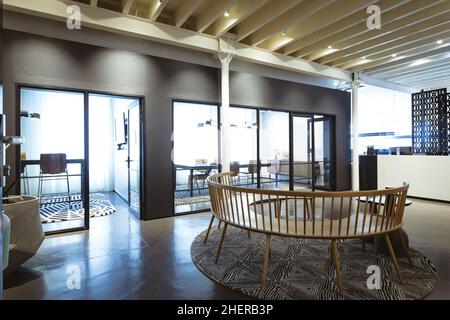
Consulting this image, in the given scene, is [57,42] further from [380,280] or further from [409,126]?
[409,126]

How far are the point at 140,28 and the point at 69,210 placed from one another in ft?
11.2

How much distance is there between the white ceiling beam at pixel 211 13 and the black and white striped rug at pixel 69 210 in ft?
11.9

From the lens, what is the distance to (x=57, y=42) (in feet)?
12.3

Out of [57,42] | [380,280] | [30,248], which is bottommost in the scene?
[380,280]

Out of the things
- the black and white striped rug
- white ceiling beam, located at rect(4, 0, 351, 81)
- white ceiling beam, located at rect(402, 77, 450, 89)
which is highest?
white ceiling beam, located at rect(402, 77, 450, 89)

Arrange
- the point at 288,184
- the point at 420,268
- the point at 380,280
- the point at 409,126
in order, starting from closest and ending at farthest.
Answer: the point at 380,280 < the point at 420,268 < the point at 288,184 < the point at 409,126

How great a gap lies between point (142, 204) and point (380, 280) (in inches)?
136

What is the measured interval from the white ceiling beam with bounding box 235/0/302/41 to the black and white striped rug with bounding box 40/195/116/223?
3.99 metres

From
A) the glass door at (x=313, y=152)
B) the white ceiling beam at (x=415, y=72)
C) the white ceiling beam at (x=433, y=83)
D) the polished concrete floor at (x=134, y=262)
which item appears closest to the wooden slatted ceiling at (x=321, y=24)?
the white ceiling beam at (x=415, y=72)

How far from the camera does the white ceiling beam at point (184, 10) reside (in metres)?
3.80

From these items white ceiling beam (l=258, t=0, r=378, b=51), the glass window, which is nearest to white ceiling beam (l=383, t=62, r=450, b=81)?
the glass window

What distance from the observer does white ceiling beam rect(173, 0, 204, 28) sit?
12.5 feet

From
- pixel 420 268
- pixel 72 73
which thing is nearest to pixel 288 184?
pixel 420 268

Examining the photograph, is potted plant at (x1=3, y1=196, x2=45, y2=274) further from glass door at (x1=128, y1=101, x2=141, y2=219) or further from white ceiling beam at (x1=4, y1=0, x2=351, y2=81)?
white ceiling beam at (x1=4, y1=0, x2=351, y2=81)
